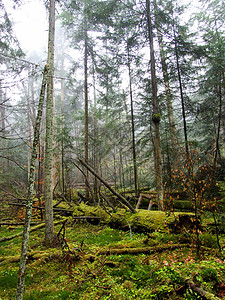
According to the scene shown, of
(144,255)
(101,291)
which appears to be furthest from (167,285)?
Answer: (144,255)

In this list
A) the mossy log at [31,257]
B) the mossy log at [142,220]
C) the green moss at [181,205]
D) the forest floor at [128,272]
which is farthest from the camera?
the green moss at [181,205]

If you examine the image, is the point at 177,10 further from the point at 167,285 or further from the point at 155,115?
the point at 167,285

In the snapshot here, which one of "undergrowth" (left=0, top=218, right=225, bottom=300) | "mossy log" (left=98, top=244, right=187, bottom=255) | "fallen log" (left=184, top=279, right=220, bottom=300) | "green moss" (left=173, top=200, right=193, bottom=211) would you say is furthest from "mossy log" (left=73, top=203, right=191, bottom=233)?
"green moss" (left=173, top=200, right=193, bottom=211)

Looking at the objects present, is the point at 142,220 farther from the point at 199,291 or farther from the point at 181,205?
the point at 181,205

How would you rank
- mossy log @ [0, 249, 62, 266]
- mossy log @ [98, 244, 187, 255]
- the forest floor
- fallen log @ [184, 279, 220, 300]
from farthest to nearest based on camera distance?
mossy log @ [0, 249, 62, 266]
mossy log @ [98, 244, 187, 255]
the forest floor
fallen log @ [184, 279, 220, 300]

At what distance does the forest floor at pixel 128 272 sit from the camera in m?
2.70

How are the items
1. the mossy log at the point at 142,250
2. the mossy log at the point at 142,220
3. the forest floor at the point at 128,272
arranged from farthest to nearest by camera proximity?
1. the mossy log at the point at 142,220
2. the mossy log at the point at 142,250
3. the forest floor at the point at 128,272

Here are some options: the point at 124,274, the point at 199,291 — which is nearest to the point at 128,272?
the point at 124,274

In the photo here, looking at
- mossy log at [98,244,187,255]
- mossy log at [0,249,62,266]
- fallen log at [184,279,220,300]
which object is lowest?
mossy log at [0,249,62,266]

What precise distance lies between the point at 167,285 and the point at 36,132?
131 inches

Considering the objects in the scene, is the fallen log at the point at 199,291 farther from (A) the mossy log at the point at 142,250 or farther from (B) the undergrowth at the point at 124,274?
(A) the mossy log at the point at 142,250

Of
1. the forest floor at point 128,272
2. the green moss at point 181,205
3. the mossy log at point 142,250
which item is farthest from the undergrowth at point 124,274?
the green moss at point 181,205

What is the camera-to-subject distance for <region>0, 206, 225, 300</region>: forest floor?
2.70 m

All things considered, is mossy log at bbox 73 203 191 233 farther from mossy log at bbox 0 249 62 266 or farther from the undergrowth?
mossy log at bbox 0 249 62 266
